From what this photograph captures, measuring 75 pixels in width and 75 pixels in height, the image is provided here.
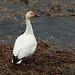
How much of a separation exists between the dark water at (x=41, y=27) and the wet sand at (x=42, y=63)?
62.6 inches

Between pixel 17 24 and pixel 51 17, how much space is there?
2246 mm

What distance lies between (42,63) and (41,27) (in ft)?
14.1

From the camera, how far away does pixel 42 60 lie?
7.26 meters

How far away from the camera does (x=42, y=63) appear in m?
7.08

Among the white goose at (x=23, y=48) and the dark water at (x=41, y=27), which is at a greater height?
the white goose at (x=23, y=48)

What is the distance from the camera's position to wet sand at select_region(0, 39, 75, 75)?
650cm

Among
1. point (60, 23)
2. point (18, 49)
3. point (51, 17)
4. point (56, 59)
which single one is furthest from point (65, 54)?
point (51, 17)

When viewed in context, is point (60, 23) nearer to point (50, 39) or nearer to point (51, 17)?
point (51, 17)

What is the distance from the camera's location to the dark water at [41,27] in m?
9.97

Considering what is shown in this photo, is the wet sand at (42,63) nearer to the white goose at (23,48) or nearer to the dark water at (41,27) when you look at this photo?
the white goose at (23,48)

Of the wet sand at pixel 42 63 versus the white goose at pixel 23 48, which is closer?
the white goose at pixel 23 48

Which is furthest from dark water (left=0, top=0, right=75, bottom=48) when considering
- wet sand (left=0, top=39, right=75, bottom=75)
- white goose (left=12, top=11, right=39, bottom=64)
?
white goose (left=12, top=11, right=39, bottom=64)

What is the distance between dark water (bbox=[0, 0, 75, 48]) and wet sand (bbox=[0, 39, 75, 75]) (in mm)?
1590

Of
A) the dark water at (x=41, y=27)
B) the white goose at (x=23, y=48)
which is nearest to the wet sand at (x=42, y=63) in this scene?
the white goose at (x=23, y=48)
